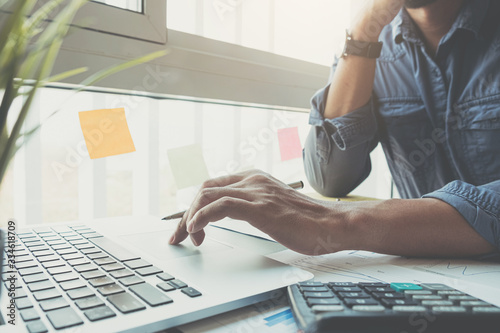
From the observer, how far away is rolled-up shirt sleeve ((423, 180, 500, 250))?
471mm

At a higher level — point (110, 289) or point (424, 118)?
point (424, 118)

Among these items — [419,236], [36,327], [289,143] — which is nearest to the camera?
[36,327]

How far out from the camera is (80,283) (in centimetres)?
32

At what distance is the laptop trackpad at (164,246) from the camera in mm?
450

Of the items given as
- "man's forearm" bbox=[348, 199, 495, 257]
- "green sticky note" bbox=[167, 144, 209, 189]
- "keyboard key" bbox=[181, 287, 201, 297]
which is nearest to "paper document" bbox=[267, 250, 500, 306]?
"man's forearm" bbox=[348, 199, 495, 257]

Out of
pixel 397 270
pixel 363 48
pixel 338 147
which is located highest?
pixel 363 48

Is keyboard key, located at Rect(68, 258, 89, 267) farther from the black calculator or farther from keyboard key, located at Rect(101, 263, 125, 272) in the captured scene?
the black calculator

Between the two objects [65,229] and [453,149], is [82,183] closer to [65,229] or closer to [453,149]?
[65,229]

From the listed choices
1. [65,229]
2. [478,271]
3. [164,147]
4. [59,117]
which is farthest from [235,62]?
[478,271]

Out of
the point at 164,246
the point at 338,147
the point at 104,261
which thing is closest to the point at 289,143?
the point at 338,147

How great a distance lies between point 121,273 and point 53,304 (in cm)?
8

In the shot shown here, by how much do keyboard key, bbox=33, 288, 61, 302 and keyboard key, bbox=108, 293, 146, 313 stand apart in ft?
0.15

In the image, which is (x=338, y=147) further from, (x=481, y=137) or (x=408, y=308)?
(x=408, y=308)

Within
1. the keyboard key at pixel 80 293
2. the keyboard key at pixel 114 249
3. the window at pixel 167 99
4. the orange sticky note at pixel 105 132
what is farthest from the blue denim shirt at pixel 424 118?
the keyboard key at pixel 80 293
